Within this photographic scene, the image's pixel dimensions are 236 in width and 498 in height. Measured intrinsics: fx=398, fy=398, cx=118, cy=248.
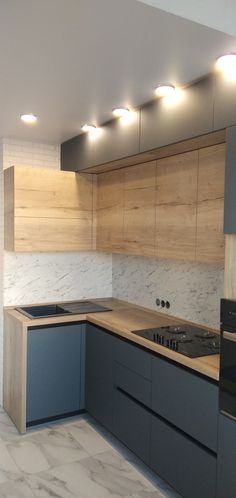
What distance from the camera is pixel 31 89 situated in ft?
7.76

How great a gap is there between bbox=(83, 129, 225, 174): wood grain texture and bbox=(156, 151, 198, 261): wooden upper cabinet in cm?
7

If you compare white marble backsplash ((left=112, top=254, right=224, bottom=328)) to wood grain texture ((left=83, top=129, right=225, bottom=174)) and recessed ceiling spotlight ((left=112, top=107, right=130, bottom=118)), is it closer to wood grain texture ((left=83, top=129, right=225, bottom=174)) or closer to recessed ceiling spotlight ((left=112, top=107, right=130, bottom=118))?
wood grain texture ((left=83, top=129, right=225, bottom=174))

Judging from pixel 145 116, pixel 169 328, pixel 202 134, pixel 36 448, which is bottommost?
pixel 36 448

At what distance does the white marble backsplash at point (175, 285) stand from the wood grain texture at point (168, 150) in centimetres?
84

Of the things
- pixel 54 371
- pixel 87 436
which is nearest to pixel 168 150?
pixel 54 371

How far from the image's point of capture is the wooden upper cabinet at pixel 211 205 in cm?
235

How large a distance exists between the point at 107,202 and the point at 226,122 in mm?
1769

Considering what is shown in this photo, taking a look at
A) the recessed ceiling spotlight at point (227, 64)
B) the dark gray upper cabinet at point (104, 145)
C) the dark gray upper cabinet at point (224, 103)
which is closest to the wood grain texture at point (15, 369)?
the dark gray upper cabinet at point (104, 145)

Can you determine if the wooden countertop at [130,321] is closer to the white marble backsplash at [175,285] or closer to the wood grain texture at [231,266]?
the white marble backsplash at [175,285]

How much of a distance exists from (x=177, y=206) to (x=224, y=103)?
87 centimetres

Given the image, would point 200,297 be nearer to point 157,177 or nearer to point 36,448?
point 157,177

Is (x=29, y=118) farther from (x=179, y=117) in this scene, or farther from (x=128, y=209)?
(x=179, y=117)

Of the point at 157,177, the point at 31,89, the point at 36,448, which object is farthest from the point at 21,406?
the point at 31,89

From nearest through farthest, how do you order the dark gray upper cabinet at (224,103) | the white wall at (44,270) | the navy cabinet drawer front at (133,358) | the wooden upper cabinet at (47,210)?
the dark gray upper cabinet at (224,103) → the navy cabinet drawer front at (133,358) → the wooden upper cabinet at (47,210) → the white wall at (44,270)
